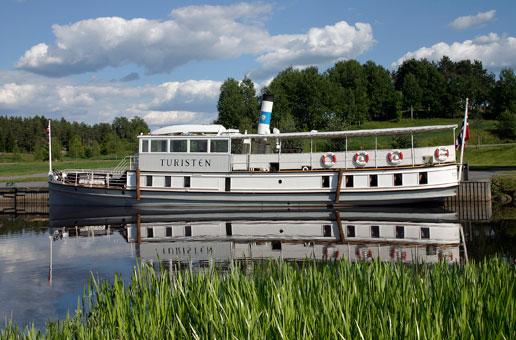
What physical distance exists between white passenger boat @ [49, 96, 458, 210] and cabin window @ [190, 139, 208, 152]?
0.05 meters

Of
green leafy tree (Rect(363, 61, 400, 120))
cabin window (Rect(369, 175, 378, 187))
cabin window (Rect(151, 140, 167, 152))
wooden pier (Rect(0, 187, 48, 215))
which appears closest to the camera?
cabin window (Rect(369, 175, 378, 187))

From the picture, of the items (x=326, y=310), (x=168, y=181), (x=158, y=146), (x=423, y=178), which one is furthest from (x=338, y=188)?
(x=326, y=310)

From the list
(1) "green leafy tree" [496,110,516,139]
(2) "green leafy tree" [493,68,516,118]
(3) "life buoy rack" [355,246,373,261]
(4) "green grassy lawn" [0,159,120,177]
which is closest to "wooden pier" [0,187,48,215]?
(3) "life buoy rack" [355,246,373,261]

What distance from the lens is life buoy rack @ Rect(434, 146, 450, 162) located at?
28031 millimetres

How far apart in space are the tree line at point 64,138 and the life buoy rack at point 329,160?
73.8m

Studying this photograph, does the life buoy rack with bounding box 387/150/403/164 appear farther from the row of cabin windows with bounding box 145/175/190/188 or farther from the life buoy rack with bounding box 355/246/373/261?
the life buoy rack with bounding box 355/246/373/261

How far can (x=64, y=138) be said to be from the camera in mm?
137875

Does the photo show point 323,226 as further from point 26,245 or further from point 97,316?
point 97,316

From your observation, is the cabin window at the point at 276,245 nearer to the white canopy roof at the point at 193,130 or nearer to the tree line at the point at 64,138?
the white canopy roof at the point at 193,130

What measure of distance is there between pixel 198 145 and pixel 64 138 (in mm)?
117124

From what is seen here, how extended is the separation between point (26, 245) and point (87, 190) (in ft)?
36.1

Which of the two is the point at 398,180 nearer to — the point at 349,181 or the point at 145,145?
the point at 349,181

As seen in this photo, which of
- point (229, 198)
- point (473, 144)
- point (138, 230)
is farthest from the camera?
point (473, 144)

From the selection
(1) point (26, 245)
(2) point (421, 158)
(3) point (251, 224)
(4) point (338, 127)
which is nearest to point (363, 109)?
(4) point (338, 127)
